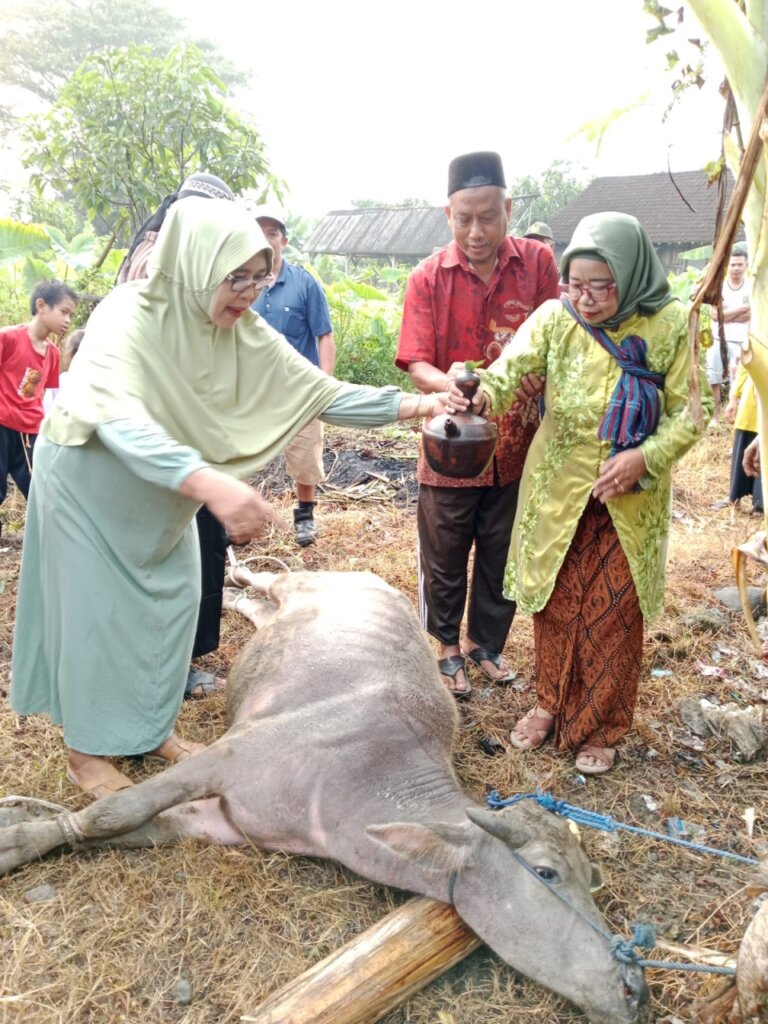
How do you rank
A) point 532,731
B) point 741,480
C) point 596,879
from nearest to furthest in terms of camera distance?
1. point 596,879
2. point 532,731
3. point 741,480

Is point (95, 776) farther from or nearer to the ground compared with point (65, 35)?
nearer to the ground

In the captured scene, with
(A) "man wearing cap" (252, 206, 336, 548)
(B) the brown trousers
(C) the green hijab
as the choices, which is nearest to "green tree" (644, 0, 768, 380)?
(C) the green hijab

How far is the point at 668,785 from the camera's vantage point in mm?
3570

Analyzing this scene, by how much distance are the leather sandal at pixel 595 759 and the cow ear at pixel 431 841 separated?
1226mm

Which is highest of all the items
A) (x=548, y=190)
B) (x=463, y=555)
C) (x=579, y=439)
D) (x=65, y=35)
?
(x=65, y=35)

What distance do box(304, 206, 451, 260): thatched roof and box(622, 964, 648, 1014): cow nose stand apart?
2231cm

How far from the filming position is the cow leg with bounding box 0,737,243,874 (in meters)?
2.83

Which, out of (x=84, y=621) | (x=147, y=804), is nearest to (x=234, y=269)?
(x=84, y=621)

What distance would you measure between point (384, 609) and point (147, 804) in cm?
138

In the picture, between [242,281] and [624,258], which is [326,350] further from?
[624,258]

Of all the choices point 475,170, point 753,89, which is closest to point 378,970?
point 753,89

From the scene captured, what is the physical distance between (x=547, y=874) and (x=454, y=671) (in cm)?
178

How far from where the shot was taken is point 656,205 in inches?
790

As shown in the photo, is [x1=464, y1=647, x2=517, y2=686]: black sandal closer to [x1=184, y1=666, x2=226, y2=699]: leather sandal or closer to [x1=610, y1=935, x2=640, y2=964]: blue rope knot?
[x1=184, y1=666, x2=226, y2=699]: leather sandal
